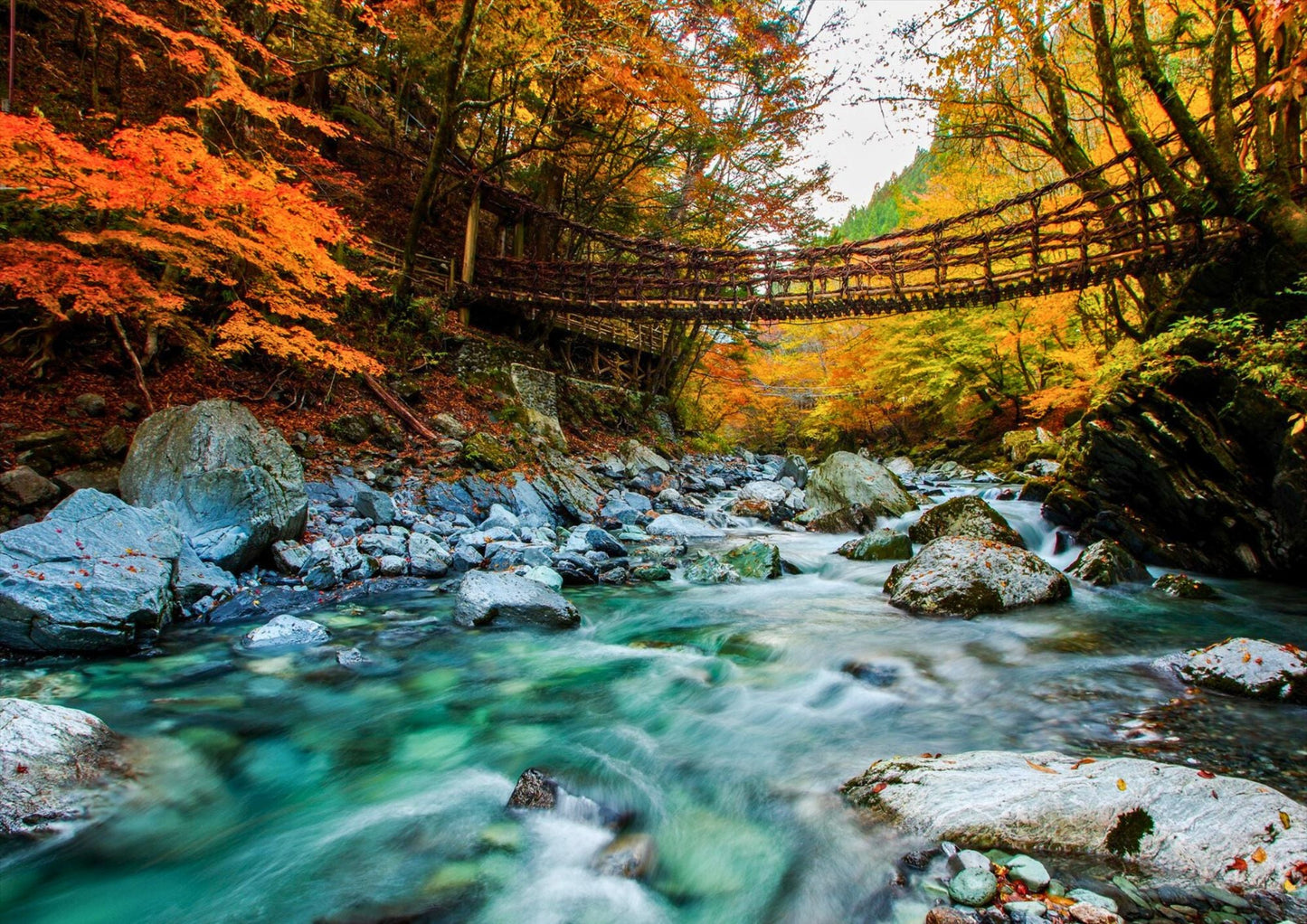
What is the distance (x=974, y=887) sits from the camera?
5.38 feet

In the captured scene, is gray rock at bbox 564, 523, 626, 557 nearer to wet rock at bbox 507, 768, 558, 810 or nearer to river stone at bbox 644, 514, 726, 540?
river stone at bbox 644, 514, 726, 540

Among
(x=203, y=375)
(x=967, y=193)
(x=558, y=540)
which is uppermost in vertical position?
(x=967, y=193)

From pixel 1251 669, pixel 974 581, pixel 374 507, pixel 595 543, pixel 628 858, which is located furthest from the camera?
pixel 595 543

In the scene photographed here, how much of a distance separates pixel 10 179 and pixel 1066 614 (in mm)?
9256

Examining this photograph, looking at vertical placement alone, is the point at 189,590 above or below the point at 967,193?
below

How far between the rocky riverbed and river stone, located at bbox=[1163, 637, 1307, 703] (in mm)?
19

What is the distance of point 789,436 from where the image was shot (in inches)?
1113

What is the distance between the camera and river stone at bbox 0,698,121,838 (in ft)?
6.86

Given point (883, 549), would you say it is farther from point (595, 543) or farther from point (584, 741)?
point (584, 741)

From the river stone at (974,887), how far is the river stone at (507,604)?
352cm

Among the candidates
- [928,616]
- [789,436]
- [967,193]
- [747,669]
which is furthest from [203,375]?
[789,436]

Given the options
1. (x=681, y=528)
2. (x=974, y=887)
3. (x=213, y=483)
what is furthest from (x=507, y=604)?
(x=681, y=528)

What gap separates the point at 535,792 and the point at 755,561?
4.65 metres

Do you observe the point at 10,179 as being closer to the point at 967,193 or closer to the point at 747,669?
the point at 747,669
